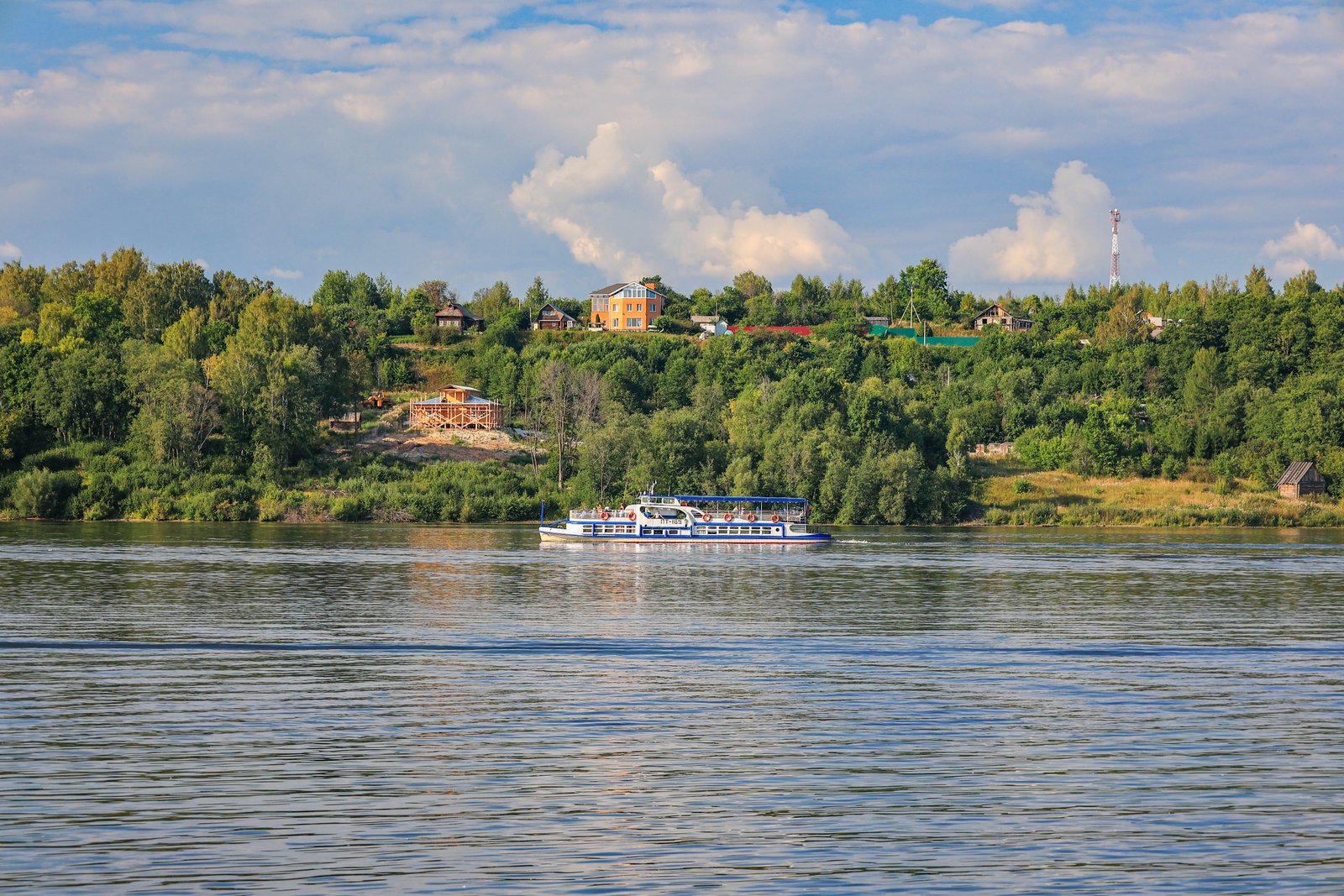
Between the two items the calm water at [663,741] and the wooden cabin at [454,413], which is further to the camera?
the wooden cabin at [454,413]

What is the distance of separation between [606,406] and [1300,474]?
67.2 meters

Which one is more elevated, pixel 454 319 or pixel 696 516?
pixel 454 319

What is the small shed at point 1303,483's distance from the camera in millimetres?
129125

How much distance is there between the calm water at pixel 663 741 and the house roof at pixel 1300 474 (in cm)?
8005

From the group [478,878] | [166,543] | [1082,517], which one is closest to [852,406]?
[1082,517]

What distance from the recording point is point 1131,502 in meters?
126

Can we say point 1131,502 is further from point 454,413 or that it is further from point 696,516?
point 454,413

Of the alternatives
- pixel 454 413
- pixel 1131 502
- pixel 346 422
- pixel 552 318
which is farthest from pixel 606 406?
pixel 552 318

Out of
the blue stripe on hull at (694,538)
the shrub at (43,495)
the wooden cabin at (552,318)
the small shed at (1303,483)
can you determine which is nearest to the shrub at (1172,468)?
the small shed at (1303,483)

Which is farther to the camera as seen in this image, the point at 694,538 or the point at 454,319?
the point at 454,319

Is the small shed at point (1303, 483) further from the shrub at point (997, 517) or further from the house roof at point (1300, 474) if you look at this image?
the shrub at point (997, 517)

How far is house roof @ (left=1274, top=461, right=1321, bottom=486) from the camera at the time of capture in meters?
129

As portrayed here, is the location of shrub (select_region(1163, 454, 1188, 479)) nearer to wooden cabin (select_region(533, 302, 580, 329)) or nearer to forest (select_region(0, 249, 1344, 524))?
forest (select_region(0, 249, 1344, 524))

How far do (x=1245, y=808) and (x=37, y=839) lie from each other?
18.0 meters
